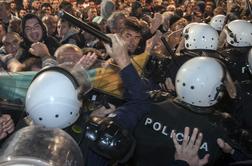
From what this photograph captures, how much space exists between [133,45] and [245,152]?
2379mm

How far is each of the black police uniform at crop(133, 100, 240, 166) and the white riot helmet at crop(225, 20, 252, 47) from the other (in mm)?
3138

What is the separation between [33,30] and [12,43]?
420 millimetres

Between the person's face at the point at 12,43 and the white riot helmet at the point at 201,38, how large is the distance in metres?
2.16

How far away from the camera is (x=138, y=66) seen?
4785mm

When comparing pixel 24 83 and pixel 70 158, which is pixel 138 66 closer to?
pixel 24 83

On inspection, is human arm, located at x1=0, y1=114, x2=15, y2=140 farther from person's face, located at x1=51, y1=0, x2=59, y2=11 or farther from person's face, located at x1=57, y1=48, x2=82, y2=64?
person's face, located at x1=51, y1=0, x2=59, y2=11

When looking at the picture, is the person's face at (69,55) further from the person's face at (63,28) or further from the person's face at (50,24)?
the person's face at (50,24)

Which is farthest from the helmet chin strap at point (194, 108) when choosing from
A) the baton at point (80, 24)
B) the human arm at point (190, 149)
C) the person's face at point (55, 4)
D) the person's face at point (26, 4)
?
the person's face at point (26, 4)

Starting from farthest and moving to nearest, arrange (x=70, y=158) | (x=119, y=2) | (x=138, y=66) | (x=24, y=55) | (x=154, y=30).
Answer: (x=119, y=2)
(x=154, y=30)
(x=24, y=55)
(x=138, y=66)
(x=70, y=158)

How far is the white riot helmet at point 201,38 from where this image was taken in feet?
17.7

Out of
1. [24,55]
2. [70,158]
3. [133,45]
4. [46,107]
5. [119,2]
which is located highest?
[70,158]

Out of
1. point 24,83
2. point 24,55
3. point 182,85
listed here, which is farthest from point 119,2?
point 182,85

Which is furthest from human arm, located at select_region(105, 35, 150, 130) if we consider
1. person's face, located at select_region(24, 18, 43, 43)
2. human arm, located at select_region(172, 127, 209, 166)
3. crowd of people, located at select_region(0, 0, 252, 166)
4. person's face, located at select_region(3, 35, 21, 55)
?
person's face, located at select_region(3, 35, 21, 55)

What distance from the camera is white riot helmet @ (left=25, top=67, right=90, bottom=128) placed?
114 inches
